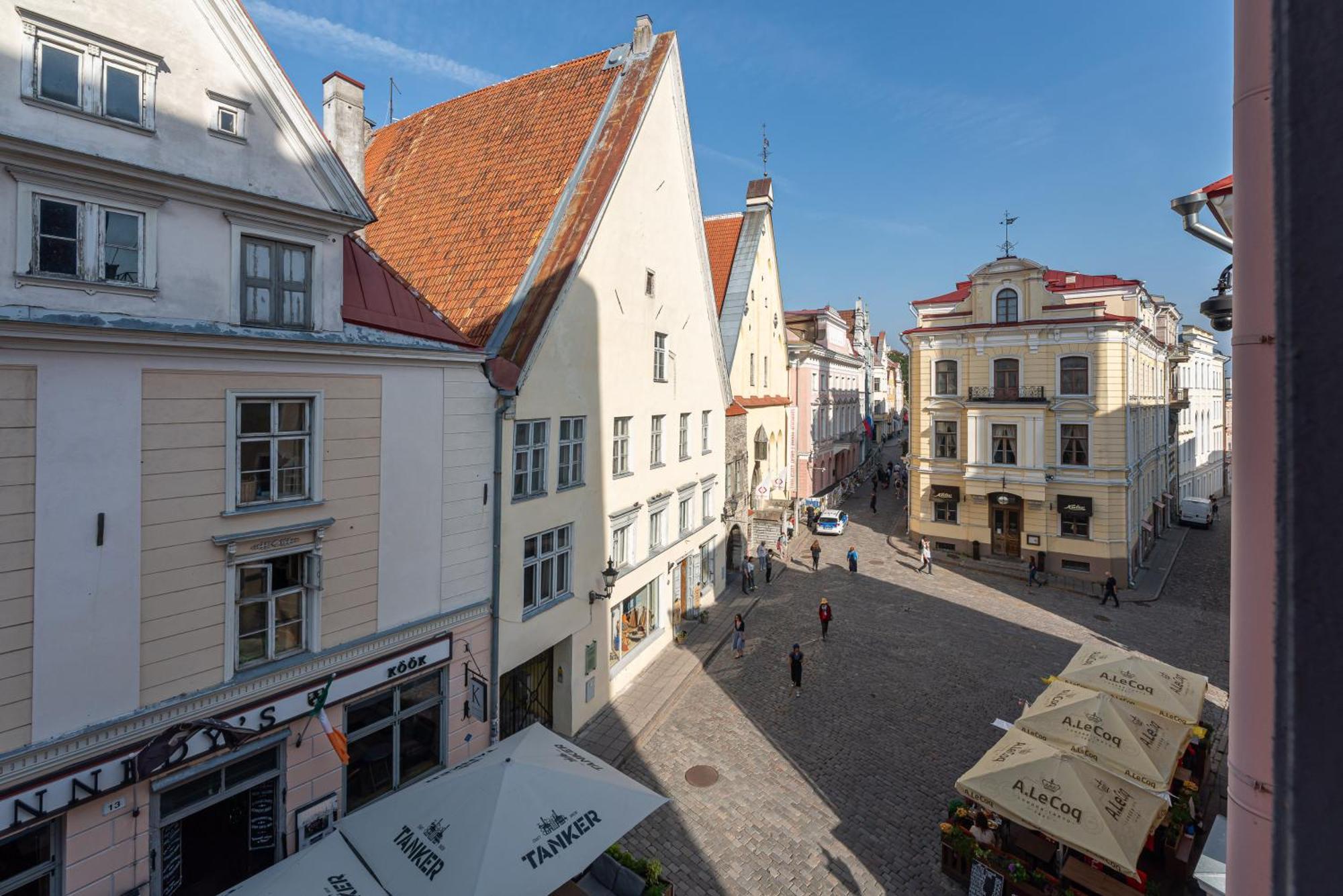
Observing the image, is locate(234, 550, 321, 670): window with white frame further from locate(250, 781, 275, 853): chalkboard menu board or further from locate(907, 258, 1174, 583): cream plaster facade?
locate(907, 258, 1174, 583): cream plaster facade

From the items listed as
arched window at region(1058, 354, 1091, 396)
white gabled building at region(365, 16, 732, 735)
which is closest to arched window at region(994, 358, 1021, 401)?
arched window at region(1058, 354, 1091, 396)

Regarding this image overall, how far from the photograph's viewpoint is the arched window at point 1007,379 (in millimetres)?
29094

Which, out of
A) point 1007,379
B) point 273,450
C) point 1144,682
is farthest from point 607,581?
point 1007,379

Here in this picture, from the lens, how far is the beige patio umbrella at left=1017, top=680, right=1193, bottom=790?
35.9ft

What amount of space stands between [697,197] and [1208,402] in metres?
50.9

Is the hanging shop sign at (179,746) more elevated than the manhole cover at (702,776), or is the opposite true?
the hanging shop sign at (179,746)

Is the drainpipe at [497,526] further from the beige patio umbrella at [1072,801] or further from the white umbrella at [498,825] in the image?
the beige patio umbrella at [1072,801]

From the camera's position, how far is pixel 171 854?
860cm

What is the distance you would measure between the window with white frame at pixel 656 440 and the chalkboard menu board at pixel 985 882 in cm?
1172

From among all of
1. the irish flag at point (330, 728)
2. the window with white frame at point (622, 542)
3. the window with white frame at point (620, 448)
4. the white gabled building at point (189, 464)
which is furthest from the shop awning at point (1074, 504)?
the irish flag at point (330, 728)

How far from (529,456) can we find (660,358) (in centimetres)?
668

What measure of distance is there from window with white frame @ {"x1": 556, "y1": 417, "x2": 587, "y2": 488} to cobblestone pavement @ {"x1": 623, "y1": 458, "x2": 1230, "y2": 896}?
20.1ft

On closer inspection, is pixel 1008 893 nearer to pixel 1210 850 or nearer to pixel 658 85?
pixel 1210 850

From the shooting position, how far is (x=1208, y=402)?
171 feet
